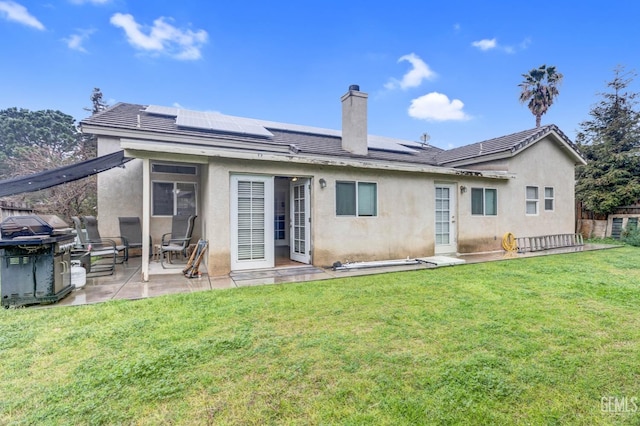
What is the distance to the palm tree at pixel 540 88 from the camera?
59.9 feet

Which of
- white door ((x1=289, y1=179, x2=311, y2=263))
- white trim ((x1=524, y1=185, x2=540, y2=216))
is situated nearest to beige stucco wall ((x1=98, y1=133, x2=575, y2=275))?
white trim ((x1=524, y1=185, x2=540, y2=216))

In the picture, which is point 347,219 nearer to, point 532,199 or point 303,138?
point 303,138

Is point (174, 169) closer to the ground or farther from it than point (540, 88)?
closer to the ground

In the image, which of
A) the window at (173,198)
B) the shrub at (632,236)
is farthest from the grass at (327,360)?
the shrub at (632,236)

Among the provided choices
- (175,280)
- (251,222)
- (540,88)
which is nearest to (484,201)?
(251,222)

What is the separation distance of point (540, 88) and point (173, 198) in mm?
21982

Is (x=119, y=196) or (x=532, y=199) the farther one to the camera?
(x=532, y=199)

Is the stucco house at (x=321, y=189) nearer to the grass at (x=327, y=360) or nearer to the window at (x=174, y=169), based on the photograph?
the window at (x=174, y=169)

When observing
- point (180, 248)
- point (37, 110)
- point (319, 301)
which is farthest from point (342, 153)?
point (37, 110)

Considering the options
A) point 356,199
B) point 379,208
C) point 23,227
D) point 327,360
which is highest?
point 356,199

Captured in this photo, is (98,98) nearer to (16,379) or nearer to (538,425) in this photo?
(16,379)

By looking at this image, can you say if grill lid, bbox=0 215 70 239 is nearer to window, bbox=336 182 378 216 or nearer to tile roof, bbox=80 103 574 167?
tile roof, bbox=80 103 574 167

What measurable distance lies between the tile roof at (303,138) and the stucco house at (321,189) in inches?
2.2

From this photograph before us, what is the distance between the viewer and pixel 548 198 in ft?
39.1
